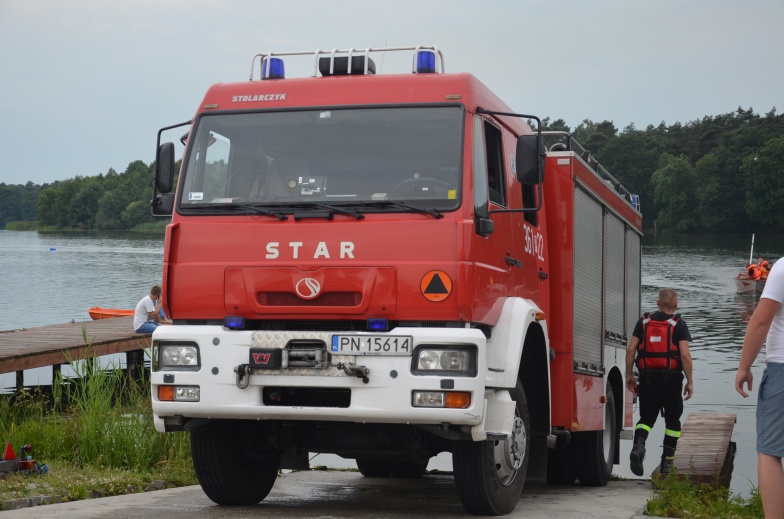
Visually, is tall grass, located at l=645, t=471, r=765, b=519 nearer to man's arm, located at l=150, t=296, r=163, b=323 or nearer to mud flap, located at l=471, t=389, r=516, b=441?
mud flap, located at l=471, t=389, r=516, b=441

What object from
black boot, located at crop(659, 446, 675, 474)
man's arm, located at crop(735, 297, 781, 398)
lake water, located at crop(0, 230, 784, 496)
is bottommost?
lake water, located at crop(0, 230, 784, 496)

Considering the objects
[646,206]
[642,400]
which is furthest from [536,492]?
[646,206]

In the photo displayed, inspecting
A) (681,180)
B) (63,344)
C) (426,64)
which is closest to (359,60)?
(426,64)

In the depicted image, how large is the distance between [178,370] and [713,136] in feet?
557

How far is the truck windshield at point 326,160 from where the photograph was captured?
755 cm

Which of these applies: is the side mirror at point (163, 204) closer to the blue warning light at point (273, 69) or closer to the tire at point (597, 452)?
the blue warning light at point (273, 69)

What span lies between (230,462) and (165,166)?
2.08 meters

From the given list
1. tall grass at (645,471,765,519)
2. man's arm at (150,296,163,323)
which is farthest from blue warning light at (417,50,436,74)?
man's arm at (150,296,163,323)

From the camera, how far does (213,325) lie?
7.59 m

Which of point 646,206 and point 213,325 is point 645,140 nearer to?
point 646,206

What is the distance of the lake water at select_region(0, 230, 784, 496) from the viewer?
2873 centimetres

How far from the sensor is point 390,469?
1170cm

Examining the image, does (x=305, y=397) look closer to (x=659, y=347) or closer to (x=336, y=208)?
(x=336, y=208)

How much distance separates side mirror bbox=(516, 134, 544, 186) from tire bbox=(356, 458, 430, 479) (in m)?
4.64
